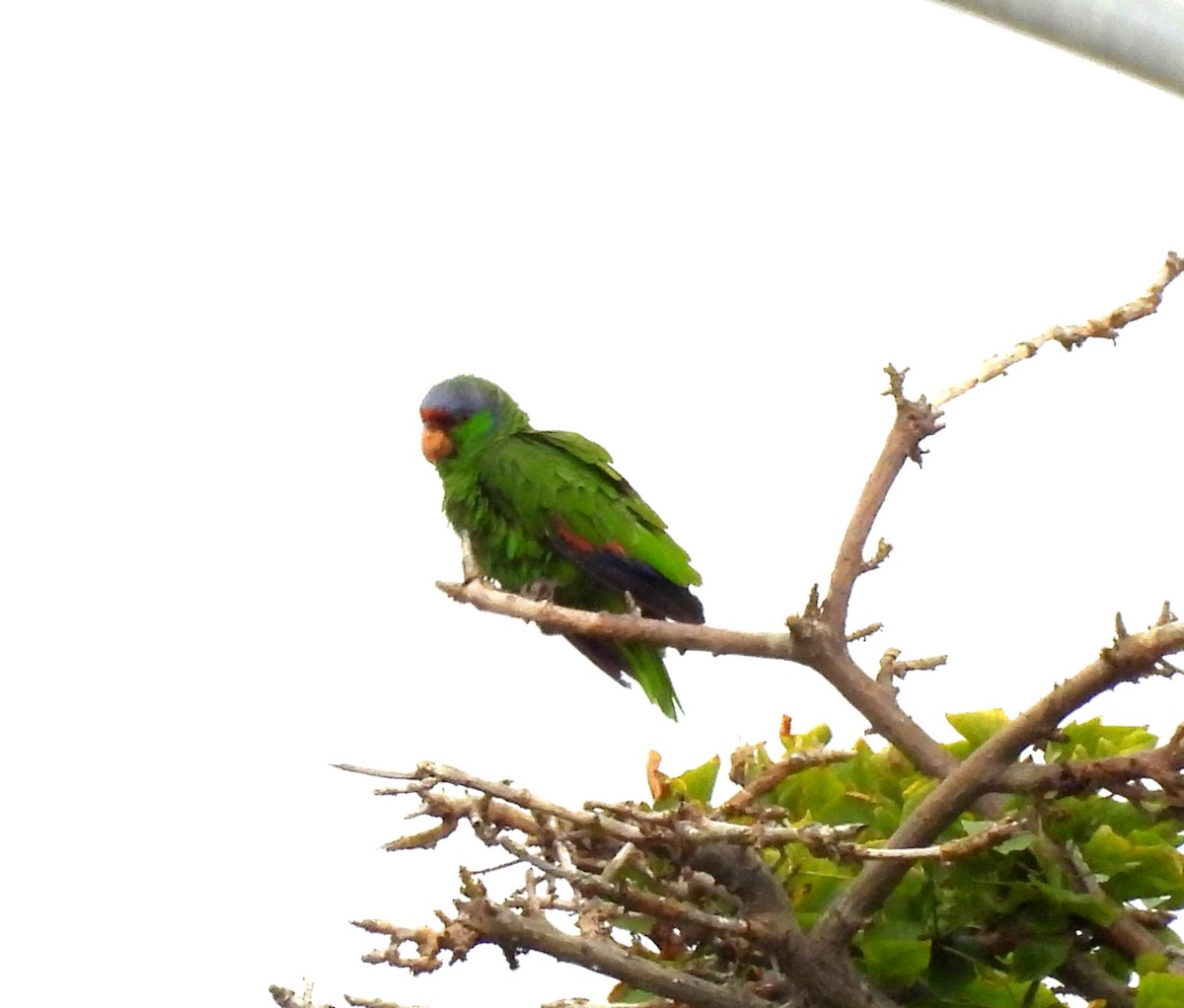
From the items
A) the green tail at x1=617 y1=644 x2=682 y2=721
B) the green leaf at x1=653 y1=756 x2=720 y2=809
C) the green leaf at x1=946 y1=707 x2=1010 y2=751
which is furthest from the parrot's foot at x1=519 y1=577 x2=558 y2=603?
the green leaf at x1=946 y1=707 x2=1010 y2=751

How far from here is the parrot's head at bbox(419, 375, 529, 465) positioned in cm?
147

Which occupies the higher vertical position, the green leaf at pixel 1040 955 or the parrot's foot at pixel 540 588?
the parrot's foot at pixel 540 588

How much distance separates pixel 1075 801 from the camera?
2.69ft

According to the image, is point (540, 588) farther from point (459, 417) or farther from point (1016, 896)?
point (1016, 896)

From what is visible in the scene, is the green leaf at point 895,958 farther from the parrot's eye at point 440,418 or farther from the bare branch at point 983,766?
the parrot's eye at point 440,418

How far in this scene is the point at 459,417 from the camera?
A: 4.86 feet

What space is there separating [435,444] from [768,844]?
837 millimetres

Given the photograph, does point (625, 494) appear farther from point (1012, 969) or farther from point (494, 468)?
point (1012, 969)

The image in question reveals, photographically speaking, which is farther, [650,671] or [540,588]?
[540,588]

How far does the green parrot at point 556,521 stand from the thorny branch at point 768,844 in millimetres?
424

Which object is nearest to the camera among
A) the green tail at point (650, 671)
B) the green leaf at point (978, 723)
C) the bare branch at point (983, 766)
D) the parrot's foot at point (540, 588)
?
the bare branch at point (983, 766)

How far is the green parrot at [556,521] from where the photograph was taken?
1309 millimetres

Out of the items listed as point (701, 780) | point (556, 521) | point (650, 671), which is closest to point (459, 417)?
point (556, 521)

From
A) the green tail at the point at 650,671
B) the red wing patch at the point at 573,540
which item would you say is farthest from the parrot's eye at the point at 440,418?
the green tail at the point at 650,671
